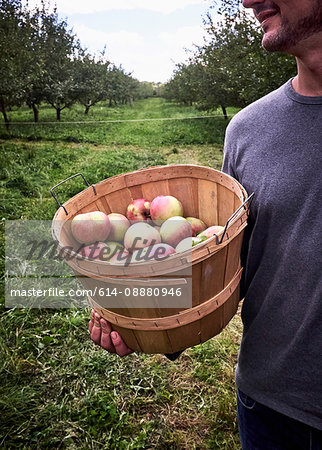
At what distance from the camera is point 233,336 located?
340 centimetres

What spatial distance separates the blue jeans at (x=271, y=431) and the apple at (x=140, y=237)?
740 millimetres

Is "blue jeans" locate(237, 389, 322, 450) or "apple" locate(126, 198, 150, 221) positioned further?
"apple" locate(126, 198, 150, 221)

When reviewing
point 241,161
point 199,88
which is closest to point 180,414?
point 241,161

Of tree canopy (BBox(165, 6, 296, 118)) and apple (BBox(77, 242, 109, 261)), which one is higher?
tree canopy (BBox(165, 6, 296, 118))

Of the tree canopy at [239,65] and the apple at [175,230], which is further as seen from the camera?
the tree canopy at [239,65]

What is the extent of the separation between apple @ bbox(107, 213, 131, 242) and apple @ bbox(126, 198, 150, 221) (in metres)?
0.04

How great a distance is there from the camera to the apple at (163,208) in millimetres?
1495

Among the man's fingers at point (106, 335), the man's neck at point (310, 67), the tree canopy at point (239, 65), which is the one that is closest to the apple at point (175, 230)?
the man's fingers at point (106, 335)

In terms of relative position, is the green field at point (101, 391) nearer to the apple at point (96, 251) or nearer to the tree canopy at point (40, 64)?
the apple at point (96, 251)

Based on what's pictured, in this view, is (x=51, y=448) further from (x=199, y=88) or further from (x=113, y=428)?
(x=199, y=88)

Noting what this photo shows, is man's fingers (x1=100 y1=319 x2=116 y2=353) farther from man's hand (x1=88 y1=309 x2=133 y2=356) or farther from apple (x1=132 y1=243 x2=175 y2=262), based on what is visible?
apple (x1=132 y1=243 x2=175 y2=262)

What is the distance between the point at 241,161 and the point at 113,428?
217 cm

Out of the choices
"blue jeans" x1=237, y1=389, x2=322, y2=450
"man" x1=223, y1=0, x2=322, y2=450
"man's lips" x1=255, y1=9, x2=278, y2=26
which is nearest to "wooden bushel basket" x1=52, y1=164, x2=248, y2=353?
"man" x1=223, y1=0, x2=322, y2=450

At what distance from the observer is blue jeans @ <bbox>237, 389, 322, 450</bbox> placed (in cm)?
125
